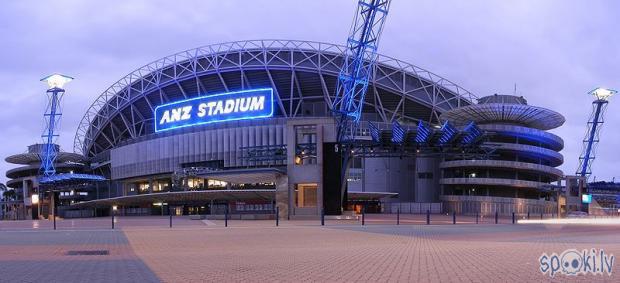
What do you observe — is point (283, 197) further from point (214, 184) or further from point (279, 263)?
point (214, 184)

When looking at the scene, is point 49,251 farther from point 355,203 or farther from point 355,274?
point 355,203

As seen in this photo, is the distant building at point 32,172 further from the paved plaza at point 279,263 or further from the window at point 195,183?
the paved plaza at point 279,263

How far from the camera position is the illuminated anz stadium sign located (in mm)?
88000

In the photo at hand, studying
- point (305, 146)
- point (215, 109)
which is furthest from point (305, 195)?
point (215, 109)

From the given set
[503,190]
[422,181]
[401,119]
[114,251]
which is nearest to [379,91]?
[401,119]

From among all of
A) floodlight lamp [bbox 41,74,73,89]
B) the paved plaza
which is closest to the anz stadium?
floodlight lamp [bbox 41,74,73,89]

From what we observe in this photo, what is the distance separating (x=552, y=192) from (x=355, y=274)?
287 ft

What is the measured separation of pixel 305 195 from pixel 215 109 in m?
46.7

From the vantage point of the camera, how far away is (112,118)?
113 m

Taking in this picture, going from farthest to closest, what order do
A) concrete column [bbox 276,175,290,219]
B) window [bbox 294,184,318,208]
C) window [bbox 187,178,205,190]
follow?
window [bbox 187,178,205,190], window [bbox 294,184,318,208], concrete column [bbox 276,175,290,219]

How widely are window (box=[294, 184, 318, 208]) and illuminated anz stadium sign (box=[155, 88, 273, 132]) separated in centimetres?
4046

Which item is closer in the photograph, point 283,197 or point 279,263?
point 279,263

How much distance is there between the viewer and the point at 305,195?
47.7 metres

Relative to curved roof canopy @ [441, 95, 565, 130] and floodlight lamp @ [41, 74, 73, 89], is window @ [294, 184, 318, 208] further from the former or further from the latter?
floodlight lamp @ [41, 74, 73, 89]
